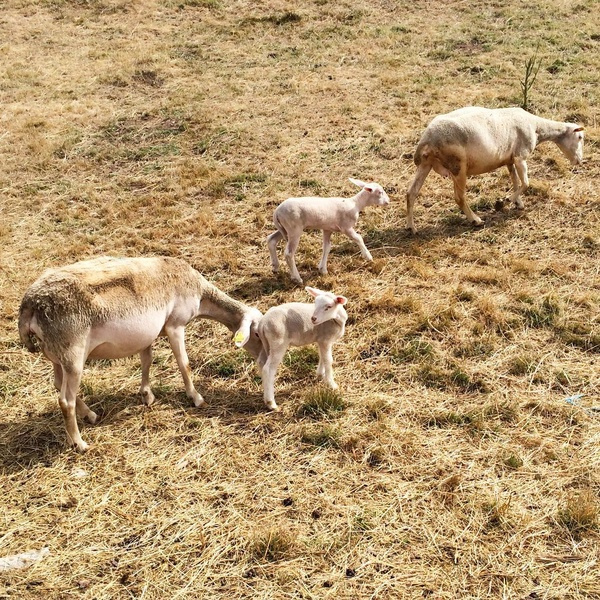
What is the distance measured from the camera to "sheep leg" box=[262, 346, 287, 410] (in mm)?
6312

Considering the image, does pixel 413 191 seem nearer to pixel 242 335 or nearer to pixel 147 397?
pixel 242 335

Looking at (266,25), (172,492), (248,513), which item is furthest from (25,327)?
(266,25)

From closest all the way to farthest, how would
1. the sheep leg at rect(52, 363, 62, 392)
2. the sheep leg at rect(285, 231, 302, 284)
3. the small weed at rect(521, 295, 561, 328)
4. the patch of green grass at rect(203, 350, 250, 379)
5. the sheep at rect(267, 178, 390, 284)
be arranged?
the sheep leg at rect(52, 363, 62, 392) → the patch of green grass at rect(203, 350, 250, 379) → the small weed at rect(521, 295, 561, 328) → the sheep at rect(267, 178, 390, 284) → the sheep leg at rect(285, 231, 302, 284)

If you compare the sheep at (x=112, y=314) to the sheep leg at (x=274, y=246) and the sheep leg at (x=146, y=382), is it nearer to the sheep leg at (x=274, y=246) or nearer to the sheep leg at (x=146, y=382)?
the sheep leg at (x=146, y=382)

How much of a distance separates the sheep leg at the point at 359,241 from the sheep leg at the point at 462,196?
1743mm

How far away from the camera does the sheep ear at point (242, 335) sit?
6113 millimetres

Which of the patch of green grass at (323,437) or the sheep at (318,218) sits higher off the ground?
the sheep at (318,218)

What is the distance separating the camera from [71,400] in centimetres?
572

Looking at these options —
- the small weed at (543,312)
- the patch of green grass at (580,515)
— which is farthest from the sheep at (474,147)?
the patch of green grass at (580,515)

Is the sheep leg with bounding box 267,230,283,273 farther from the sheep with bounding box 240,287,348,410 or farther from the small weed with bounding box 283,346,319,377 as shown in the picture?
the sheep with bounding box 240,287,348,410

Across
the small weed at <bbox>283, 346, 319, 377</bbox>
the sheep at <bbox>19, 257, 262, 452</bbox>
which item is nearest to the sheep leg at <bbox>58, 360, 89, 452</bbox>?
the sheep at <bbox>19, 257, 262, 452</bbox>

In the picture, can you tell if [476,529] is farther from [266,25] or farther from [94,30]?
[94,30]

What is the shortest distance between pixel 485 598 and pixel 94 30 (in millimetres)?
19504

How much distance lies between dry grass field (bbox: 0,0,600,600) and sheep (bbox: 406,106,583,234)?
544 mm
